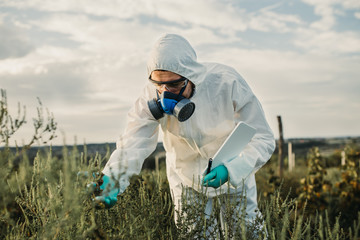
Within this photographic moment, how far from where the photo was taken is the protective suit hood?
2740 millimetres

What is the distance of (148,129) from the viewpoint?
2.98m

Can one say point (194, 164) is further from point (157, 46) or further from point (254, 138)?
point (157, 46)

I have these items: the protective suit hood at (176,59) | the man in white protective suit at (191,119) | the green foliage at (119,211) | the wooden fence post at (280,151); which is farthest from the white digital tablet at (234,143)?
the wooden fence post at (280,151)

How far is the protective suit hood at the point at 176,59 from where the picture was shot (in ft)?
8.99

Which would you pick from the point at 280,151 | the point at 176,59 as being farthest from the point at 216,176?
the point at 280,151

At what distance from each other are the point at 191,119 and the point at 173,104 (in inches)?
13.2

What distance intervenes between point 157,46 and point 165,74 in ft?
0.78

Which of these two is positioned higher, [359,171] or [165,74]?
[165,74]

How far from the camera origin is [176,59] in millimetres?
2738

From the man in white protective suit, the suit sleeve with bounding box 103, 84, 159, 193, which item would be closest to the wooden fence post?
the man in white protective suit

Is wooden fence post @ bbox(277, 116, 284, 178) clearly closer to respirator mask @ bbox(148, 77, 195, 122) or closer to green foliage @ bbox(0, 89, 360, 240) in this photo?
green foliage @ bbox(0, 89, 360, 240)

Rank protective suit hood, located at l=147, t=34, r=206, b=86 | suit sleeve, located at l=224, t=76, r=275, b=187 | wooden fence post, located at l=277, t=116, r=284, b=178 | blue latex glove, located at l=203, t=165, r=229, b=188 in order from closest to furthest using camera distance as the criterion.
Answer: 1. blue latex glove, located at l=203, t=165, r=229, b=188
2. protective suit hood, located at l=147, t=34, r=206, b=86
3. suit sleeve, located at l=224, t=76, r=275, b=187
4. wooden fence post, located at l=277, t=116, r=284, b=178

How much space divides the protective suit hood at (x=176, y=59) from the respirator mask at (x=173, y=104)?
0.08 meters

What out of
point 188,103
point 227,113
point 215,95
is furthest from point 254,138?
point 188,103
